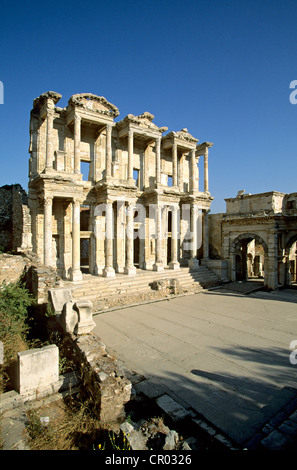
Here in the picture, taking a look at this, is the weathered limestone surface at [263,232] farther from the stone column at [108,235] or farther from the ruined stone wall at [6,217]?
the ruined stone wall at [6,217]

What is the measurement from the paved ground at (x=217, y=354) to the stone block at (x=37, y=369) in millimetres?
2161

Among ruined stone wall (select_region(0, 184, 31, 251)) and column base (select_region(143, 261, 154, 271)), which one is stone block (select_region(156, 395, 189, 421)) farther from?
column base (select_region(143, 261, 154, 271))

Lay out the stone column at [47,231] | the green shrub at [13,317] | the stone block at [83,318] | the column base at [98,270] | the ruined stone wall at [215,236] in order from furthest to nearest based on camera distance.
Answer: the ruined stone wall at [215,236] < the column base at [98,270] < the stone column at [47,231] < the green shrub at [13,317] < the stone block at [83,318]

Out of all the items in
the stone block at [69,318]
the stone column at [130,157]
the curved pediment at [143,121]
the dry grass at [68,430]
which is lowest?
the dry grass at [68,430]

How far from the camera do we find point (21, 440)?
398 centimetres

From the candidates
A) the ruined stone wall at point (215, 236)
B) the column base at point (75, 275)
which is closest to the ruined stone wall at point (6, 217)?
the column base at point (75, 275)

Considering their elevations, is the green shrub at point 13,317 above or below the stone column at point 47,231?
below

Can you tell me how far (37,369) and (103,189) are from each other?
12.3 m

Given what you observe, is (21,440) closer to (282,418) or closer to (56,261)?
(282,418)

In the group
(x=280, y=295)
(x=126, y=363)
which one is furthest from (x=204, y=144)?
(x=126, y=363)

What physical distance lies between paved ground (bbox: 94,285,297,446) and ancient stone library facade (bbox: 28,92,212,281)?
5534 millimetres

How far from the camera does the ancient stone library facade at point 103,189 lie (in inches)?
573

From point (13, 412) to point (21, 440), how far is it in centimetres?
86

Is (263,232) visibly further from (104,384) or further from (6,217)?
(6,217)
